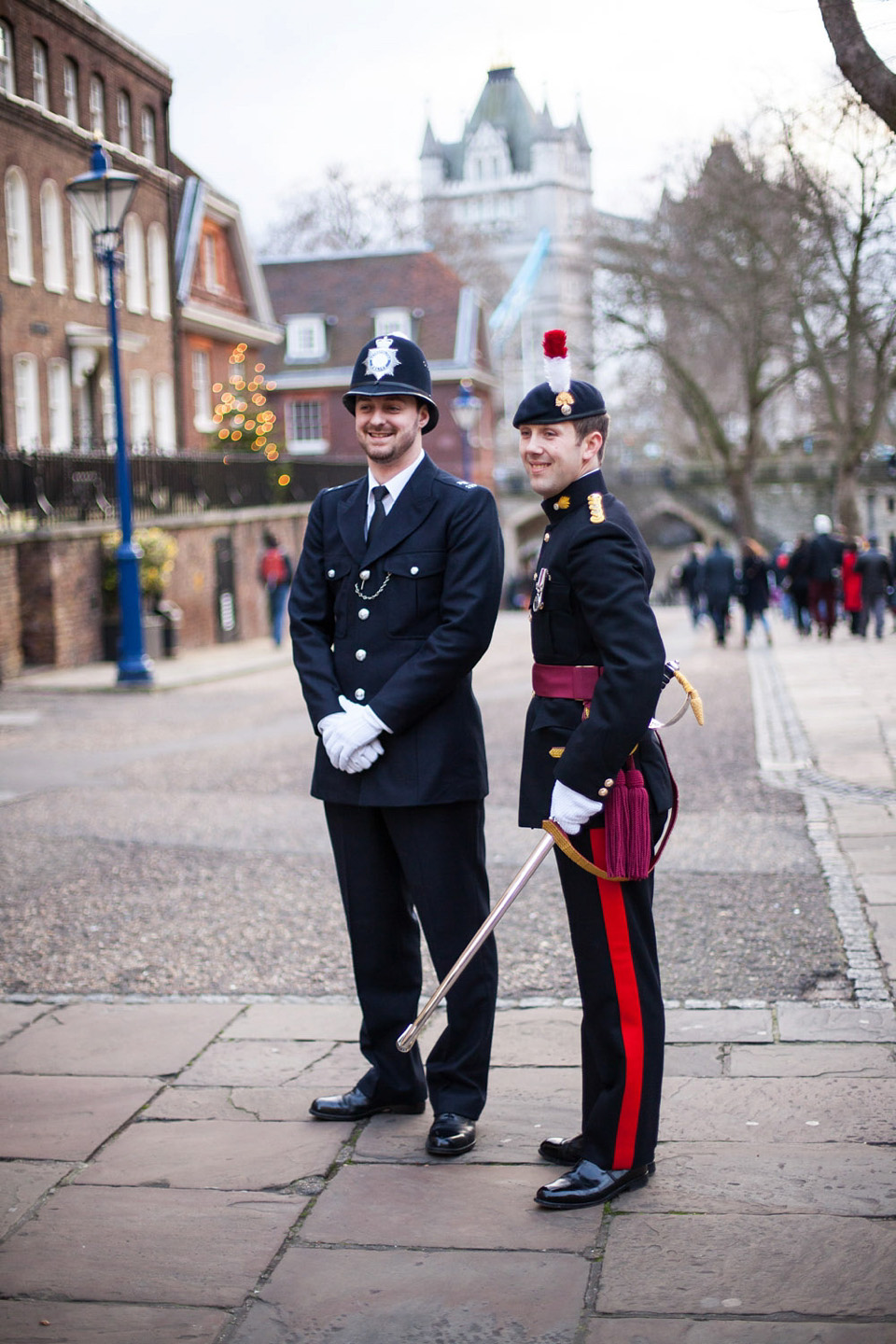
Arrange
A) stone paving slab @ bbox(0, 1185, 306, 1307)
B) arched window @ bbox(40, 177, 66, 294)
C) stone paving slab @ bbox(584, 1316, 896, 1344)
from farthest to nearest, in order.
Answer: arched window @ bbox(40, 177, 66, 294) → stone paving slab @ bbox(0, 1185, 306, 1307) → stone paving slab @ bbox(584, 1316, 896, 1344)

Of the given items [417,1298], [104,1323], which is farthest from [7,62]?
[417,1298]

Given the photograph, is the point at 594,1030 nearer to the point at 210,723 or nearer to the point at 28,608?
the point at 210,723

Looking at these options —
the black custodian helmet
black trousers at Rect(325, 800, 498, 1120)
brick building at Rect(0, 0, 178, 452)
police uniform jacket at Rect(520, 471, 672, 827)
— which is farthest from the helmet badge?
brick building at Rect(0, 0, 178, 452)

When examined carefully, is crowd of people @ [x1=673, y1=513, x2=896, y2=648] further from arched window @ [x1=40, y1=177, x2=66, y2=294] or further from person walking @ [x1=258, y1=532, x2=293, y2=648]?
arched window @ [x1=40, y1=177, x2=66, y2=294]

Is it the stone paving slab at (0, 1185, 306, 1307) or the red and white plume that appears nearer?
the stone paving slab at (0, 1185, 306, 1307)

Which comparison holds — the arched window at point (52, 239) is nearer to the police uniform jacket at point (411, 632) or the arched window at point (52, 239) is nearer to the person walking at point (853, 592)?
the person walking at point (853, 592)

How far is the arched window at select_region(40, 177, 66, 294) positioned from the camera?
81.1 feet

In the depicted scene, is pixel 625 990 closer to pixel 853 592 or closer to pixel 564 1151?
pixel 564 1151

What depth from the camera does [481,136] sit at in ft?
447

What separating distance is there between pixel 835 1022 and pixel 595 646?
6.05 ft

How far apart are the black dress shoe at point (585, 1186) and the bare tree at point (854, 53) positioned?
172 inches

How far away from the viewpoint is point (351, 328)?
48.8 m

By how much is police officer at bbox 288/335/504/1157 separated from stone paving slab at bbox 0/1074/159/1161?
1.95ft

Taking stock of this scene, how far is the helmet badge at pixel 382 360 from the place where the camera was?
386 cm
